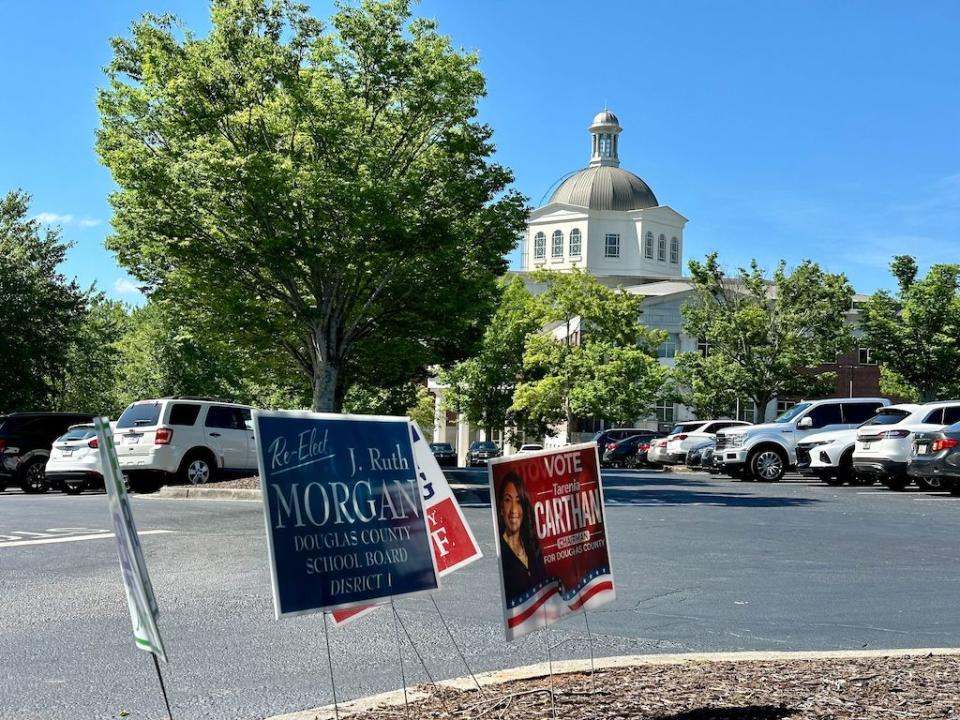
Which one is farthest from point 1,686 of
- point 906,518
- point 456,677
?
point 906,518

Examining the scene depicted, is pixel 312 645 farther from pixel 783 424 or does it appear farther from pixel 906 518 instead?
pixel 783 424

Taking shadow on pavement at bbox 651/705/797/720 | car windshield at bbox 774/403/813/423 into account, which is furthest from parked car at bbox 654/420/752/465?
shadow on pavement at bbox 651/705/797/720

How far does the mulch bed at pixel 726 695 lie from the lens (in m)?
4.49

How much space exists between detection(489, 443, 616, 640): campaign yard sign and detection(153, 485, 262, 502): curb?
50.3 ft

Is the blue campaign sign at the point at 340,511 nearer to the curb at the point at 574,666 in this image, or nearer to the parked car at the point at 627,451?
the curb at the point at 574,666

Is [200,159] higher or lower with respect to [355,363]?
higher

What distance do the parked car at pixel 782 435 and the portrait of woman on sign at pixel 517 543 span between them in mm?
23746

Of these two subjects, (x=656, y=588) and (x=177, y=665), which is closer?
(x=177, y=665)

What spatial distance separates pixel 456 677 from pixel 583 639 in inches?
52.7

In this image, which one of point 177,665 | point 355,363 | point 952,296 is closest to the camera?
point 177,665

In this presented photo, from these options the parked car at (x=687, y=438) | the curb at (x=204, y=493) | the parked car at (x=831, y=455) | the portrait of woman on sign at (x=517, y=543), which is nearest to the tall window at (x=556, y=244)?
the parked car at (x=687, y=438)

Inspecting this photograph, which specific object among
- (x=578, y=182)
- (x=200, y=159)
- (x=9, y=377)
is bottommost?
(x=9, y=377)

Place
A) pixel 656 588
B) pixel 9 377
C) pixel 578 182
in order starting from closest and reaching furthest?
pixel 656 588 → pixel 9 377 → pixel 578 182

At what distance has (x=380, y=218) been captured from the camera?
1919 centimetres
